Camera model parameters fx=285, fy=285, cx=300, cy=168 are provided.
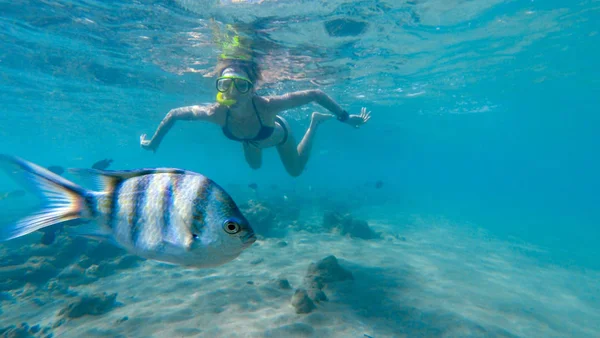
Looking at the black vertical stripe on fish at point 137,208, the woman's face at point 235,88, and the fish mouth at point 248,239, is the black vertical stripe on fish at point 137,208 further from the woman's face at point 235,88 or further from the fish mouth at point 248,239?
the woman's face at point 235,88

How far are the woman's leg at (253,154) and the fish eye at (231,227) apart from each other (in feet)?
22.4

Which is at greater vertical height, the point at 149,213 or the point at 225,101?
the point at 225,101

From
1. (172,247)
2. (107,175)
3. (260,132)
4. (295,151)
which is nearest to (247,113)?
(260,132)

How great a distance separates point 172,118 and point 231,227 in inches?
210

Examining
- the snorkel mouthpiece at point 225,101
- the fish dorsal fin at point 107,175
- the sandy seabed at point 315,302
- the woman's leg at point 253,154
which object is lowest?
the sandy seabed at point 315,302

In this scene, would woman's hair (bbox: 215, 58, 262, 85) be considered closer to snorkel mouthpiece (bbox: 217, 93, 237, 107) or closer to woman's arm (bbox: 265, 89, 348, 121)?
woman's arm (bbox: 265, 89, 348, 121)

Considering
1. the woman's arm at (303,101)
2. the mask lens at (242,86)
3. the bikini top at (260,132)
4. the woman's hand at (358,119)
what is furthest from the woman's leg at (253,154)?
the woman's hand at (358,119)

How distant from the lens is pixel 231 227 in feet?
4.85

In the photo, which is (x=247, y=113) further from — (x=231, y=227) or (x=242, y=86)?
(x=231, y=227)

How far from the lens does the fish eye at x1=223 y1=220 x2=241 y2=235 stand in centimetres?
147

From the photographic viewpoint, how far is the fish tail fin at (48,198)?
140 centimetres

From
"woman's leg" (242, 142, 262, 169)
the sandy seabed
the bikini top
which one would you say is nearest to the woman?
the bikini top

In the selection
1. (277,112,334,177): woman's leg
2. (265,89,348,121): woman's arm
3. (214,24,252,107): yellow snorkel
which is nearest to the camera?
(265,89,348,121): woman's arm

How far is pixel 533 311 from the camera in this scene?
7633 mm
